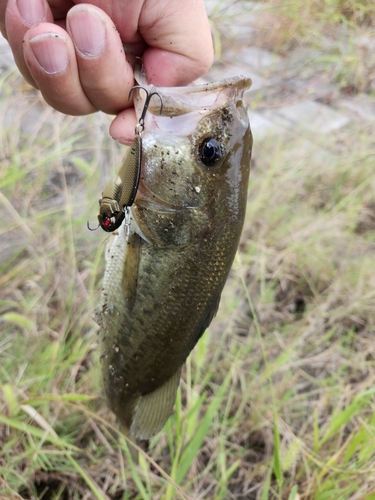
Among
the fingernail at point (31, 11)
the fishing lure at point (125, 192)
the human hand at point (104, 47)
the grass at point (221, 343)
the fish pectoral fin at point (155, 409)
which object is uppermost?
the fingernail at point (31, 11)

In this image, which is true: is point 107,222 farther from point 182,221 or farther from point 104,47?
point 104,47

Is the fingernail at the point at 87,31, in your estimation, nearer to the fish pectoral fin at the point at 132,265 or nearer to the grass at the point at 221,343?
the fish pectoral fin at the point at 132,265

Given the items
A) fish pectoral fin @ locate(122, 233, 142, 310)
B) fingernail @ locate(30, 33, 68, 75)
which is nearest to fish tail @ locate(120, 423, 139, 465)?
fish pectoral fin @ locate(122, 233, 142, 310)

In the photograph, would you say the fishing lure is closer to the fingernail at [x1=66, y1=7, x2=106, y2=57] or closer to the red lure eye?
the red lure eye

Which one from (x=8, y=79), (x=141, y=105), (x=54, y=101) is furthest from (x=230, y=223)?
(x=8, y=79)

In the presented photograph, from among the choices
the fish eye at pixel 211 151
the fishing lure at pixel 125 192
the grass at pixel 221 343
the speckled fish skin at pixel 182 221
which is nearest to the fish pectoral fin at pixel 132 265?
the speckled fish skin at pixel 182 221

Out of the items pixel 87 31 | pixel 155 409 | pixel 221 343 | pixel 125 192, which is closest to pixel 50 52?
pixel 87 31
